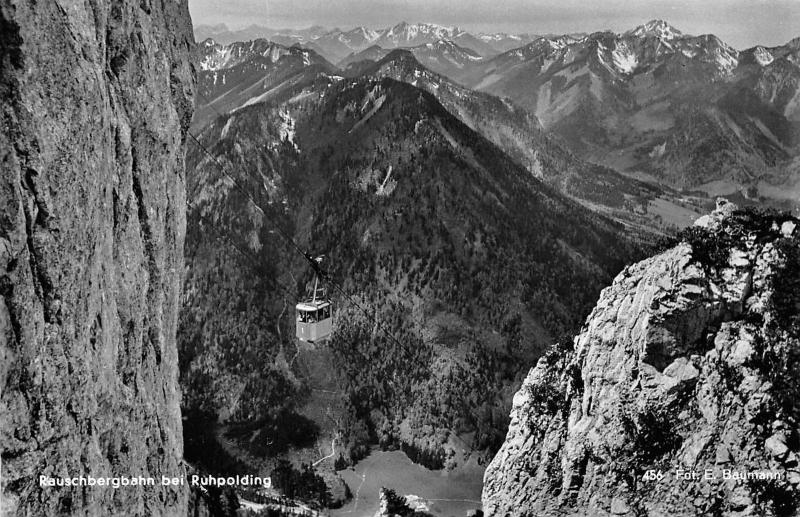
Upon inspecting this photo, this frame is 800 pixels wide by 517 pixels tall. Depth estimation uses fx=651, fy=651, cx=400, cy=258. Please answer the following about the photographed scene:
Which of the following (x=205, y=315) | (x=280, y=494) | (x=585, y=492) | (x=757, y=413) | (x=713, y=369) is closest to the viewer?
(x=757, y=413)

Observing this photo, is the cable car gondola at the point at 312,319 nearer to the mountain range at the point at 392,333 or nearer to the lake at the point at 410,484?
the lake at the point at 410,484

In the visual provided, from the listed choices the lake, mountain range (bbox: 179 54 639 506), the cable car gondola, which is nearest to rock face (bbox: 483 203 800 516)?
the cable car gondola

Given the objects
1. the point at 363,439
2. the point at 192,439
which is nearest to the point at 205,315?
the point at 192,439

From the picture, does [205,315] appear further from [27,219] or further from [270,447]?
[27,219]

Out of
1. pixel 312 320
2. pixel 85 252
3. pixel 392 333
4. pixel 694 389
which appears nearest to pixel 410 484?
pixel 392 333

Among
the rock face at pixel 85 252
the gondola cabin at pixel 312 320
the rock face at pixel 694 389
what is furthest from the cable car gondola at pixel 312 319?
the rock face at pixel 694 389
